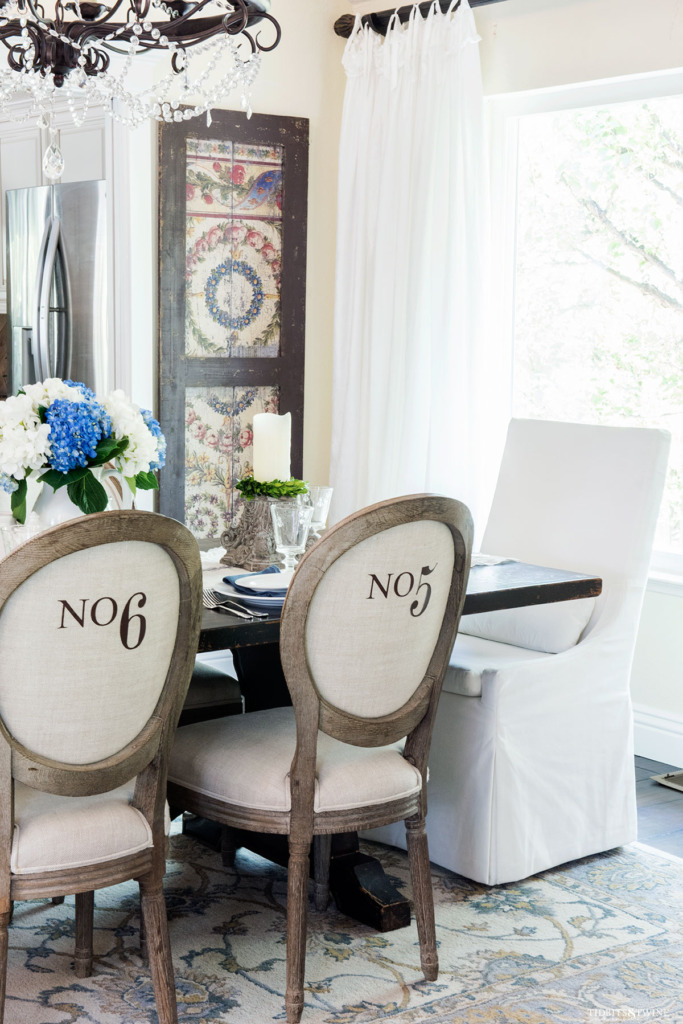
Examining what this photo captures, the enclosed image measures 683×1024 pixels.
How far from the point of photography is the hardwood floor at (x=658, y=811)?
3199 mm

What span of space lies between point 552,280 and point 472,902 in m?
2.39

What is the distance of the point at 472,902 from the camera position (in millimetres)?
2768

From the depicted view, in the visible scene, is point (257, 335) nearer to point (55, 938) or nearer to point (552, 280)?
point (552, 280)

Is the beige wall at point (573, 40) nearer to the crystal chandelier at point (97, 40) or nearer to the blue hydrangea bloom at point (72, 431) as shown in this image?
the crystal chandelier at point (97, 40)

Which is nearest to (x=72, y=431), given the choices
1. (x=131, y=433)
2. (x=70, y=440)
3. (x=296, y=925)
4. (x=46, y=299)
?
(x=70, y=440)

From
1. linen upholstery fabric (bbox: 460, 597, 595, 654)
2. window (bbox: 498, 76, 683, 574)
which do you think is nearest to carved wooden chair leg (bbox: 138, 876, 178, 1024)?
linen upholstery fabric (bbox: 460, 597, 595, 654)

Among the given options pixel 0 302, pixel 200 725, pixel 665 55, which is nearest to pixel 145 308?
pixel 0 302

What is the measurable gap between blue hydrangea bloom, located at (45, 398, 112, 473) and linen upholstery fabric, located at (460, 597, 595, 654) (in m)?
1.28

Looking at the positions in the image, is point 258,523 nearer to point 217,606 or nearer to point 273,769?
point 217,606

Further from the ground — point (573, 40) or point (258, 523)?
point (573, 40)

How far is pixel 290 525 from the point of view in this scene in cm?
254

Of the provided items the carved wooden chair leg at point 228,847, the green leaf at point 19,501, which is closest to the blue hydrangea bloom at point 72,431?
the green leaf at point 19,501

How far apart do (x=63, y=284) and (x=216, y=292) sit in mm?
579

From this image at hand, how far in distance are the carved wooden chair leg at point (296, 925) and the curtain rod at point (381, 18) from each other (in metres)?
3.15
